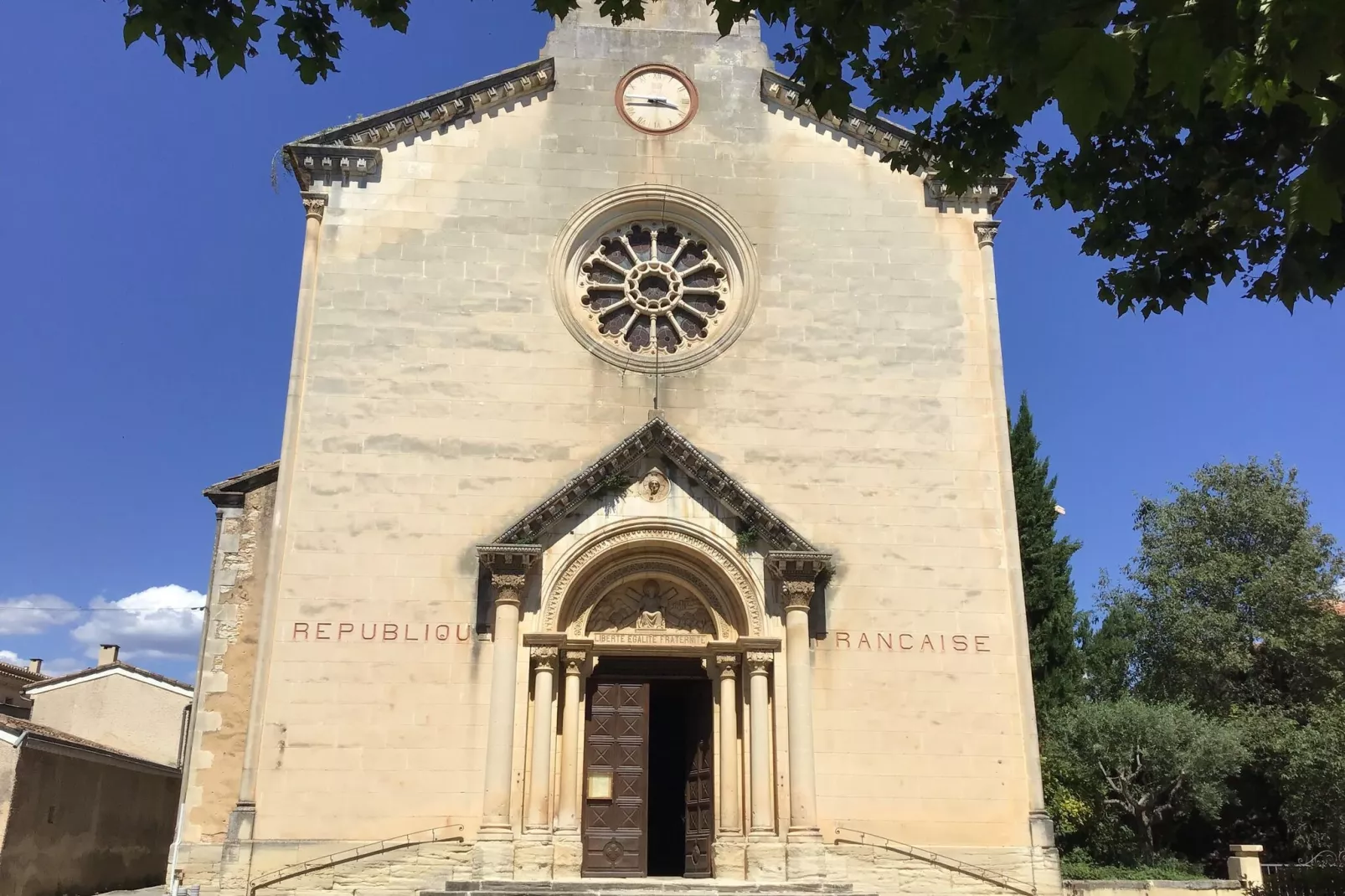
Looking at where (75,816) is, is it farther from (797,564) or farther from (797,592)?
(797,564)

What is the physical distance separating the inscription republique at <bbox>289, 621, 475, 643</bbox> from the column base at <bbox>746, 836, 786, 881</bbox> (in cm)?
512

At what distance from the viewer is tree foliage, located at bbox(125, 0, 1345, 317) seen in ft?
11.6

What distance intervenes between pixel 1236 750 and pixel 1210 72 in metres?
23.0

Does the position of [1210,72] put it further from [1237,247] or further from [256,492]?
[256,492]

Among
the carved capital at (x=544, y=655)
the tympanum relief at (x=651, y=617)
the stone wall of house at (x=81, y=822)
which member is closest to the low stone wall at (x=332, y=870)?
the carved capital at (x=544, y=655)

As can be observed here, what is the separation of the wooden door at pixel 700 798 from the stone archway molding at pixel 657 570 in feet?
5.35

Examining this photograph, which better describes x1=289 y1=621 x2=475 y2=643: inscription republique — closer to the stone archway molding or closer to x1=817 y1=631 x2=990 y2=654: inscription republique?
the stone archway molding

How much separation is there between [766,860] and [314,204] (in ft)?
41.2

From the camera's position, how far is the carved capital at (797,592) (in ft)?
51.2

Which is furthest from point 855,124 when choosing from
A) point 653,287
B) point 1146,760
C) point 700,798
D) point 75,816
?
point 75,816

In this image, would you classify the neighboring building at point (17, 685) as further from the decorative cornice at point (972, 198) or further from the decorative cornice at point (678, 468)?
the decorative cornice at point (972, 198)

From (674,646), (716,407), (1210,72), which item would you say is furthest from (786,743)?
(1210,72)

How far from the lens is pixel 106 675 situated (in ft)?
109

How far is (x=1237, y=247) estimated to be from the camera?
759 centimetres
